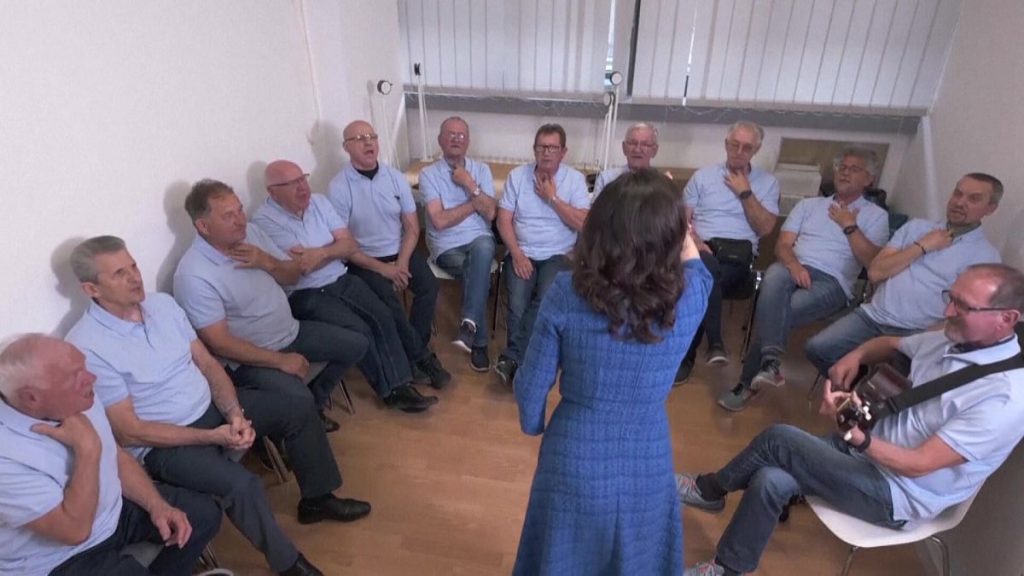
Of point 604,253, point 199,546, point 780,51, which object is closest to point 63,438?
point 199,546

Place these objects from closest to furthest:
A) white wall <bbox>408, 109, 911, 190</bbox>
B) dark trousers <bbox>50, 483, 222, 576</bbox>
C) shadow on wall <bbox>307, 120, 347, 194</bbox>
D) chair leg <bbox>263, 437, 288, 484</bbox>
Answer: dark trousers <bbox>50, 483, 222, 576</bbox>, chair leg <bbox>263, 437, 288, 484</bbox>, shadow on wall <bbox>307, 120, 347, 194</bbox>, white wall <bbox>408, 109, 911, 190</bbox>

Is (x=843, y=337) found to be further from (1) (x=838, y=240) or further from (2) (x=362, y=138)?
(2) (x=362, y=138)

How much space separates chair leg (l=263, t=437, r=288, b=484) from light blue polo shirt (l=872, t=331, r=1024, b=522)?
220 centimetres

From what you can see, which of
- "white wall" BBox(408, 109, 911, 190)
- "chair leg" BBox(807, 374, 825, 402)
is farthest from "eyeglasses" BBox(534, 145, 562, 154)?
"chair leg" BBox(807, 374, 825, 402)

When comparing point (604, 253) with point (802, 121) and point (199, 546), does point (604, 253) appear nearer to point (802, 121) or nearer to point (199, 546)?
point (199, 546)

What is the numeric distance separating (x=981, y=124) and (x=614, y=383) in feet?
9.05

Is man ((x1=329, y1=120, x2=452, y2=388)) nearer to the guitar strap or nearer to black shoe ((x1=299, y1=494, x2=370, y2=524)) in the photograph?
black shoe ((x1=299, y1=494, x2=370, y2=524))

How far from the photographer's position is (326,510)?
2.38 metres

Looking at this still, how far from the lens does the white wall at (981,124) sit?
2586 millimetres

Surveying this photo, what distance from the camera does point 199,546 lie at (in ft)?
6.28

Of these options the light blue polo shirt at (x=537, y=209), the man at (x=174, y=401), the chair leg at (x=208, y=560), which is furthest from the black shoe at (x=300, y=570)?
the light blue polo shirt at (x=537, y=209)

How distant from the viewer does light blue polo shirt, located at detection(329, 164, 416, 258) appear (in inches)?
126

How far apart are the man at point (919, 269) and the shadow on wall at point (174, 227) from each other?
2757mm

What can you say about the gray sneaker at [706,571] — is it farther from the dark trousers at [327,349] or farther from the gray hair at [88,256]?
the gray hair at [88,256]
